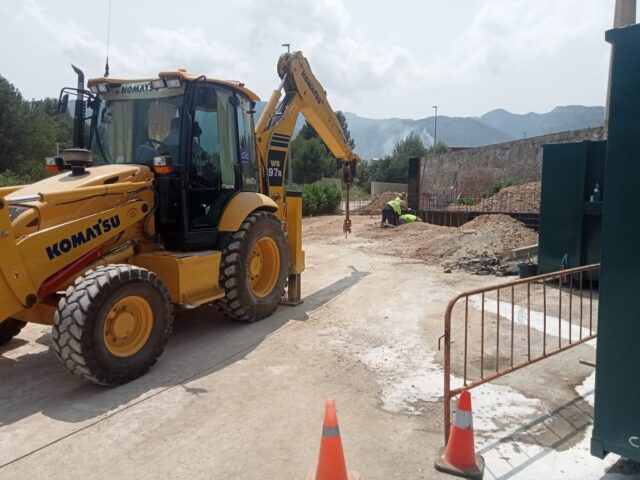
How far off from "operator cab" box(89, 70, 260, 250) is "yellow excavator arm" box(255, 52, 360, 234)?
141 cm

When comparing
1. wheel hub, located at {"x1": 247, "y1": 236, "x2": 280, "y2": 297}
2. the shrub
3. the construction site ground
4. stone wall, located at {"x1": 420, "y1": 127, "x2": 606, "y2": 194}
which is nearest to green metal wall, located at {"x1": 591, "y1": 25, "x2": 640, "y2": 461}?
the construction site ground

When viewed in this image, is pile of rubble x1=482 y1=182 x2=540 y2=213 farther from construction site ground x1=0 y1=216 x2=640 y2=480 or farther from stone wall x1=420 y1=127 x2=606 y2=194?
construction site ground x1=0 y1=216 x2=640 y2=480

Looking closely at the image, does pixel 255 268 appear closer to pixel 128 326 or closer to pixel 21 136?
pixel 128 326

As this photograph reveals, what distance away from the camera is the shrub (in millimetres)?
26047

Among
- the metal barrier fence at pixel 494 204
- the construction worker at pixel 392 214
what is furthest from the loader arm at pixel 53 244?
the metal barrier fence at pixel 494 204

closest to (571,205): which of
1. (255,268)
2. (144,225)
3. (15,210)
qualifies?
(255,268)

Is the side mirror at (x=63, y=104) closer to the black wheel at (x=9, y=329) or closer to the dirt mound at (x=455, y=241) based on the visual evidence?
the black wheel at (x=9, y=329)

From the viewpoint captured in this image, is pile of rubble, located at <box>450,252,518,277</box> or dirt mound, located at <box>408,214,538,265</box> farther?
dirt mound, located at <box>408,214,538,265</box>

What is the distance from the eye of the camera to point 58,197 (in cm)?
470

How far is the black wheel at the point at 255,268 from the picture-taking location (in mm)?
6121

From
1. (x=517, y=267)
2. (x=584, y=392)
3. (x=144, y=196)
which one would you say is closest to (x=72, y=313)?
(x=144, y=196)

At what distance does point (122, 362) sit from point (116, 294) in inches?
24.3

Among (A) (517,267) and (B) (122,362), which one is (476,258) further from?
(B) (122,362)

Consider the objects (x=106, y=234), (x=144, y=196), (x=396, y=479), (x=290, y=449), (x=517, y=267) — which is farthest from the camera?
(x=517, y=267)
